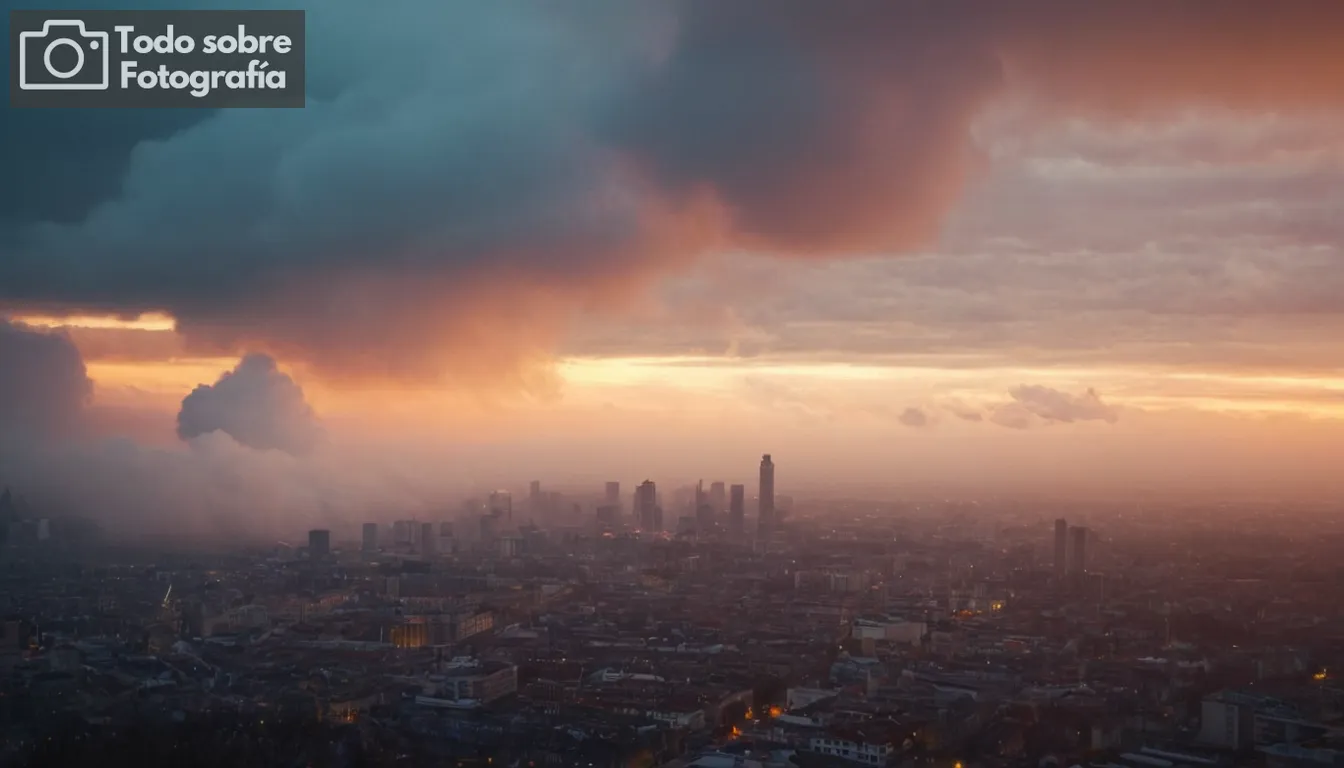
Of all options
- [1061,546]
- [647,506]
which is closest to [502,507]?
[647,506]

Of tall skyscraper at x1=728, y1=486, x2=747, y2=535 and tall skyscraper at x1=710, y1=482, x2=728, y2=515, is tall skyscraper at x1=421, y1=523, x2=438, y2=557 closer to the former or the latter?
Answer: tall skyscraper at x1=728, y1=486, x2=747, y2=535

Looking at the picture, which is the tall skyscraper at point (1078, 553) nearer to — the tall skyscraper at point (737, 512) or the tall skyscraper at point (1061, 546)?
the tall skyscraper at point (1061, 546)

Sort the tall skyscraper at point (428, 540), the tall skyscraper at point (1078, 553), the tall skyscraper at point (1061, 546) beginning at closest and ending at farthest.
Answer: the tall skyscraper at point (1078, 553), the tall skyscraper at point (1061, 546), the tall skyscraper at point (428, 540)

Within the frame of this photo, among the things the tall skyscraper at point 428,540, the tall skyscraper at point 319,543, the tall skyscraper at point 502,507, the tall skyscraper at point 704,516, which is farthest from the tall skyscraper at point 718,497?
the tall skyscraper at point 319,543

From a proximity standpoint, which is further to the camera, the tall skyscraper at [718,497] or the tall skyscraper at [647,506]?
the tall skyscraper at [718,497]

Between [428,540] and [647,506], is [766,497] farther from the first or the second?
[428,540]

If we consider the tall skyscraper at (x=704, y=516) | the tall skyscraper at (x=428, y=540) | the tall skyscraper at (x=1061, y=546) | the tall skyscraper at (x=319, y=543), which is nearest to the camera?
the tall skyscraper at (x=1061, y=546)
